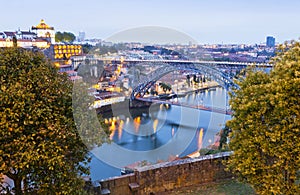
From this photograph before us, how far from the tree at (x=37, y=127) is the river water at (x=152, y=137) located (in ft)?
13.3

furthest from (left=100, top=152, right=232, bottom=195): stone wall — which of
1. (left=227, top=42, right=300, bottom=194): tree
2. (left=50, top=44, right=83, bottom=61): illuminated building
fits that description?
(left=50, top=44, right=83, bottom=61): illuminated building

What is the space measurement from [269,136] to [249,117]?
29 centimetres

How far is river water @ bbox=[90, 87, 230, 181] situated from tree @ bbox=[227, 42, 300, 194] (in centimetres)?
420

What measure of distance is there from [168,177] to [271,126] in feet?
6.25

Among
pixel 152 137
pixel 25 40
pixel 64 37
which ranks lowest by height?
pixel 152 137

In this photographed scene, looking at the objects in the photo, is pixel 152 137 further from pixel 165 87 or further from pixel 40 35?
pixel 40 35

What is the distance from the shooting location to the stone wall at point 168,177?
4.29 metres

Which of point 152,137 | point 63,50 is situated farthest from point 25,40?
point 152,137

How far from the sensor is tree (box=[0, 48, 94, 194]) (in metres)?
2.57

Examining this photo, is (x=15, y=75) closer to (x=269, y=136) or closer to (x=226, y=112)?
(x=269, y=136)

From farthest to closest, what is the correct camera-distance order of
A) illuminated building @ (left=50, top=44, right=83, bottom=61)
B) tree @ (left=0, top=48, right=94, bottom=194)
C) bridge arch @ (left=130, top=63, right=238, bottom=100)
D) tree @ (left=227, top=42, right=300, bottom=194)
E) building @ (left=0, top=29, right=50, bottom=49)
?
1. illuminated building @ (left=50, top=44, right=83, bottom=61)
2. building @ (left=0, top=29, right=50, bottom=49)
3. bridge arch @ (left=130, top=63, right=238, bottom=100)
4. tree @ (left=227, top=42, right=300, bottom=194)
5. tree @ (left=0, top=48, right=94, bottom=194)

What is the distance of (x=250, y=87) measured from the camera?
335cm

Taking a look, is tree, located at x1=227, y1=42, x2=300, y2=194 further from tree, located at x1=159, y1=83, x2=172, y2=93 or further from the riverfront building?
the riverfront building

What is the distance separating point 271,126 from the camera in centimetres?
326
